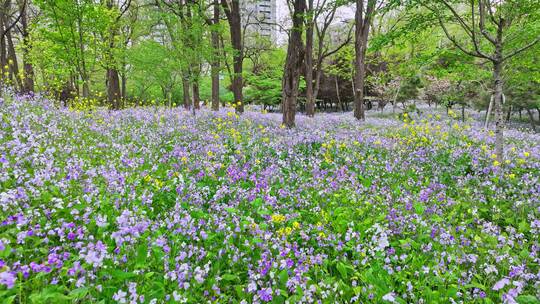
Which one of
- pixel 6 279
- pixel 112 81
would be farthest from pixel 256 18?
pixel 6 279

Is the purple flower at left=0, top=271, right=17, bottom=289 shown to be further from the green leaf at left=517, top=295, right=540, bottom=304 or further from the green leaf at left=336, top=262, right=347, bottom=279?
the green leaf at left=517, top=295, right=540, bottom=304

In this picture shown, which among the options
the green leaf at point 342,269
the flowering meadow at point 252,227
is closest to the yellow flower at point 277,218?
the flowering meadow at point 252,227

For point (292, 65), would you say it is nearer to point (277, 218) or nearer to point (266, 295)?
point (277, 218)

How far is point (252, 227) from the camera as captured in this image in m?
4.05

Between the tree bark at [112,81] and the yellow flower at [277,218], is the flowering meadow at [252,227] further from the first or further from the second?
the tree bark at [112,81]

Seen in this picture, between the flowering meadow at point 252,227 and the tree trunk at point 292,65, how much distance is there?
418cm

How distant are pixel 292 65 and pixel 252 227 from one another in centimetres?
832

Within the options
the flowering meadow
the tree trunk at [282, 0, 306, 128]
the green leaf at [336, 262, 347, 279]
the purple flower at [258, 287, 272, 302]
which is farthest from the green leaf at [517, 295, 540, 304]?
the tree trunk at [282, 0, 306, 128]

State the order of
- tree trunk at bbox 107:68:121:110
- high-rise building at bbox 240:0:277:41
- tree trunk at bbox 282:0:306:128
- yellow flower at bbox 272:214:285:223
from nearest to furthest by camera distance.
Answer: yellow flower at bbox 272:214:285:223, tree trunk at bbox 282:0:306:128, tree trunk at bbox 107:68:121:110, high-rise building at bbox 240:0:277:41

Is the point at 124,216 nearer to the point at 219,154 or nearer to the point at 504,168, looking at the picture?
the point at 219,154

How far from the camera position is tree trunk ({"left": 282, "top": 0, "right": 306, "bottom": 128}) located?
36.4ft

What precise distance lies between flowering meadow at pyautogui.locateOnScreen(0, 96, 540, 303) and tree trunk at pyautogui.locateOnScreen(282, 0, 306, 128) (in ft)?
13.7

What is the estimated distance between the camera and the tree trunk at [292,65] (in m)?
11.1

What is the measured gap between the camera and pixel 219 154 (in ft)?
24.1
